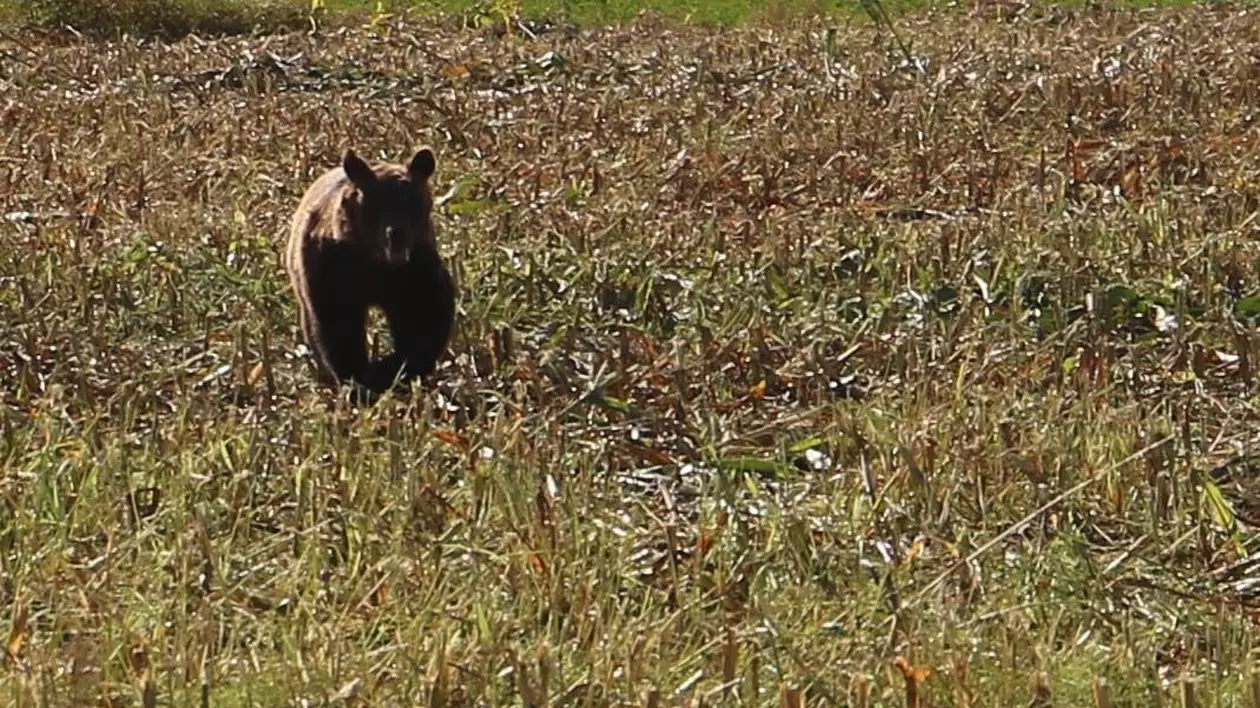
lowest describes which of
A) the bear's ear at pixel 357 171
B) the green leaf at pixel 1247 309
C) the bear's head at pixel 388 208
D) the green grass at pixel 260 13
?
the green grass at pixel 260 13

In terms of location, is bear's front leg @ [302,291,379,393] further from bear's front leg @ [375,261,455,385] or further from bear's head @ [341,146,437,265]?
bear's head @ [341,146,437,265]

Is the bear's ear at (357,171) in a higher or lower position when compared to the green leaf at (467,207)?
higher

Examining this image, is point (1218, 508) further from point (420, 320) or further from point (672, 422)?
point (420, 320)

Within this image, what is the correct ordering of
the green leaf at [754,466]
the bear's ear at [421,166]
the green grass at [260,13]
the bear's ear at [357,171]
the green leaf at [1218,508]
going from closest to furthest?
the green leaf at [1218,508] → the green leaf at [754,466] → the bear's ear at [357,171] → the bear's ear at [421,166] → the green grass at [260,13]

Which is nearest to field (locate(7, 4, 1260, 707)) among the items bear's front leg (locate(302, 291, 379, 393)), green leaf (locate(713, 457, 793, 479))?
green leaf (locate(713, 457, 793, 479))

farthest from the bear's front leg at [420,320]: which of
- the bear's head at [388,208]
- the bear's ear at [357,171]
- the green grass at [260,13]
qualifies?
the green grass at [260,13]

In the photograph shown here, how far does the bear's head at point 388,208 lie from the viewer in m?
7.16

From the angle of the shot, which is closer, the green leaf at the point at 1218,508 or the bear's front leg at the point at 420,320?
the green leaf at the point at 1218,508

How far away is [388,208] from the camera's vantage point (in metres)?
7.25

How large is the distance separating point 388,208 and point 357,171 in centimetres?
20

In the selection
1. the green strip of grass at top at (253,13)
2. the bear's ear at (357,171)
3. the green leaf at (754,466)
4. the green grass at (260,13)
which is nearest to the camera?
the green leaf at (754,466)

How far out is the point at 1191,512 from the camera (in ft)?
17.1

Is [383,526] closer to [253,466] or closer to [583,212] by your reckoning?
[253,466]

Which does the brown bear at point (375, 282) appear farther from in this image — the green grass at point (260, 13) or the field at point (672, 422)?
the green grass at point (260, 13)
